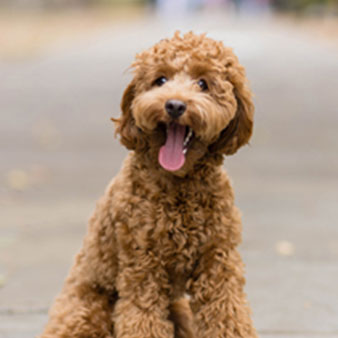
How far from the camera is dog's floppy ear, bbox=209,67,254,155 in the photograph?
3.30 metres

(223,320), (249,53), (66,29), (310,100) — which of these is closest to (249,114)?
(223,320)

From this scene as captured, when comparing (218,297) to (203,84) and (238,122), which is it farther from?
(203,84)

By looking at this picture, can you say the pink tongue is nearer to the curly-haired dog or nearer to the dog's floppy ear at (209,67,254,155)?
the curly-haired dog

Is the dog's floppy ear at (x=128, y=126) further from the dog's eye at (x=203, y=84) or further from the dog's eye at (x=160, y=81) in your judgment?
the dog's eye at (x=203, y=84)

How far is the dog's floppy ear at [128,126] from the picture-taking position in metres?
3.31

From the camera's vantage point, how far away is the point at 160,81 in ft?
10.8

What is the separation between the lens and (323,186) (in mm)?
7508

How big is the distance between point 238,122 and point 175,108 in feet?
1.33

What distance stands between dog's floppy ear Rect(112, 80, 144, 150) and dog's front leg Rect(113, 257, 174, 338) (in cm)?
55

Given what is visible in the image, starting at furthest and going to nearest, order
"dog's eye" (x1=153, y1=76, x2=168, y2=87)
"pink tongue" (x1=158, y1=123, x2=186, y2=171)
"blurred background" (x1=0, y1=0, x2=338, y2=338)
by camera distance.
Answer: "blurred background" (x1=0, y1=0, x2=338, y2=338)
"dog's eye" (x1=153, y1=76, x2=168, y2=87)
"pink tongue" (x1=158, y1=123, x2=186, y2=171)

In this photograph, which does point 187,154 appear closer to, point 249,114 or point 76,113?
point 249,114

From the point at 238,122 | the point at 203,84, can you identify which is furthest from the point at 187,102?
the point at 238,122

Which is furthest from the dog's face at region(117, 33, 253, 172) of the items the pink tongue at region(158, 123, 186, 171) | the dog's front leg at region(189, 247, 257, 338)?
the dog's front leg at region(189, 247, 257, 338)

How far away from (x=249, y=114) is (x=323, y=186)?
4408 mm
